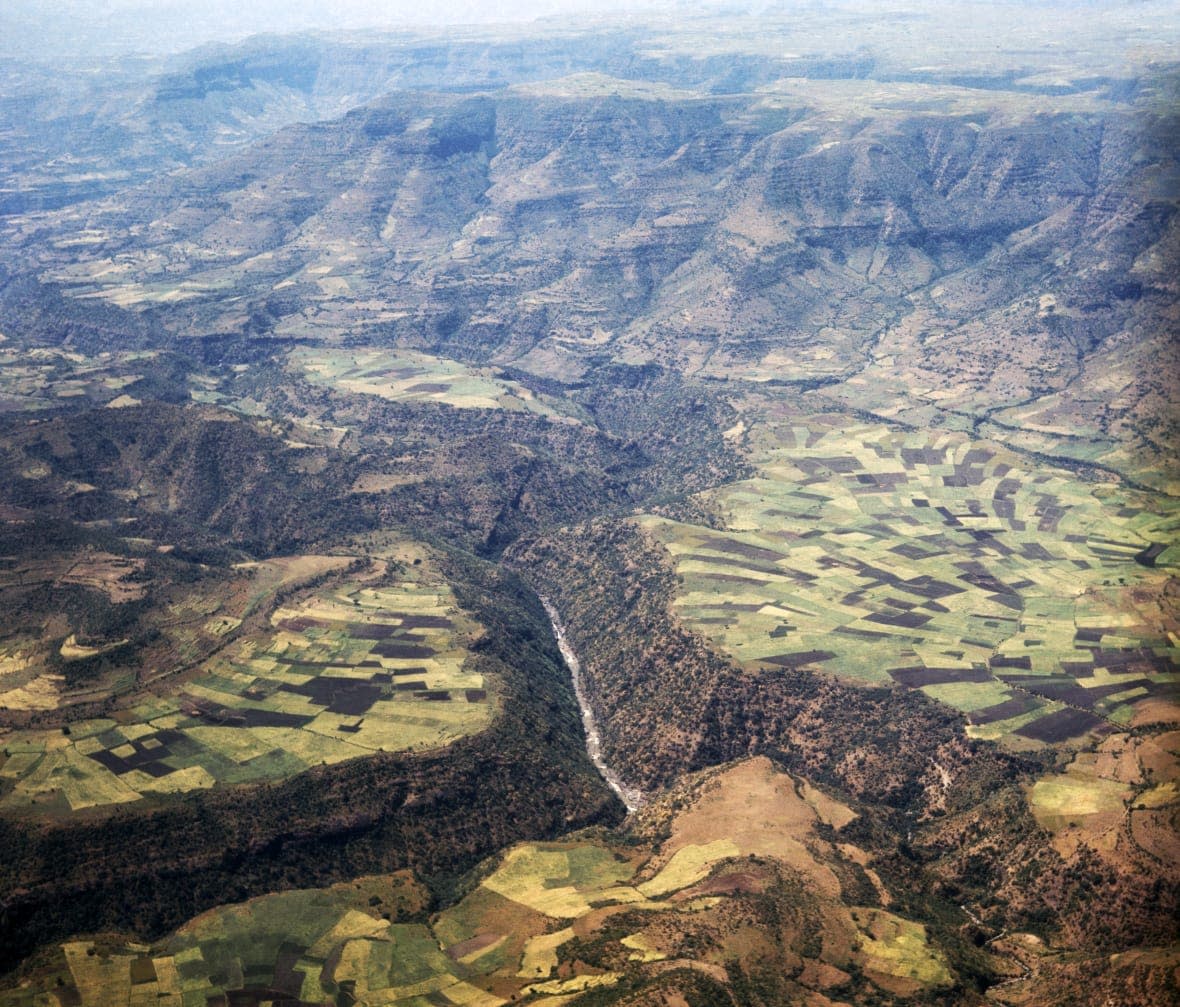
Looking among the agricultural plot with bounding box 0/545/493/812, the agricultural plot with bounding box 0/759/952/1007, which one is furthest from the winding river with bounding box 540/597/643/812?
the agricultural plot with bounding box 0/759/952/1007

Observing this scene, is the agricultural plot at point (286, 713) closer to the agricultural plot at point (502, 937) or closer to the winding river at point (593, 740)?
the winding river at point (593, 740)

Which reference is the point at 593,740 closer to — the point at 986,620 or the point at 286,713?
the point at 286,713

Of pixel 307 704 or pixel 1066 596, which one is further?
pixel 1066 596

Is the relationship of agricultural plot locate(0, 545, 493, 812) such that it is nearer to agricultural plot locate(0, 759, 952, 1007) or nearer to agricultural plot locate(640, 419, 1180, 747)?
agricultural plot locate(0, 759, 952, 1007)

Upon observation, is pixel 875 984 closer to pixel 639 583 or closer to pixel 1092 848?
pixel 1092 848

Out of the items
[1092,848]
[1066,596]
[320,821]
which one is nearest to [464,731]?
[320,821]

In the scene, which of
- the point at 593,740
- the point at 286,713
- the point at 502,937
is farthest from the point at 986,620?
the point at 286,713
